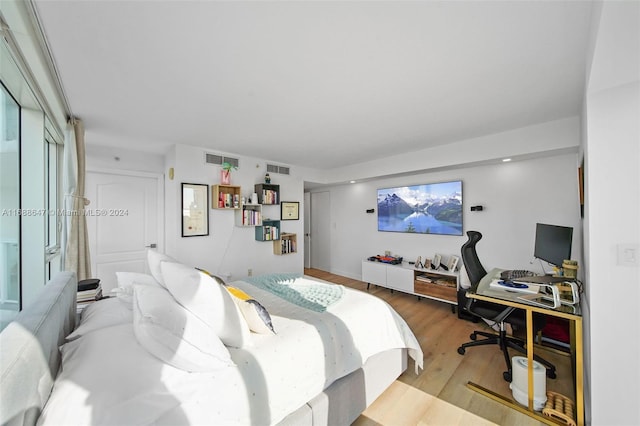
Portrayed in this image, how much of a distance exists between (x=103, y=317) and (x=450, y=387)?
2491mm

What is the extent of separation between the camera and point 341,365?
1611 millimetres

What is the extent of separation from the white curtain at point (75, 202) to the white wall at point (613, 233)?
409 cm

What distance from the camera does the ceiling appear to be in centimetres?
127

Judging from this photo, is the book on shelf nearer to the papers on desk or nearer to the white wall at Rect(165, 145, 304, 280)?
the white wall at Rect(165, 145, 304, 280)

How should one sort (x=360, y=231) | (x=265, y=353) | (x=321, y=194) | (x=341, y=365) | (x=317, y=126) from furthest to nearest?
(x=321, y=194), (x=360, y=231), (x=317, y=126), (x=341, y=365), (x=265, y=353)

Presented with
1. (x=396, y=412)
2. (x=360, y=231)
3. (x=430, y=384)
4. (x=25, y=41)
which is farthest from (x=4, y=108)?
(x=360, y=231)

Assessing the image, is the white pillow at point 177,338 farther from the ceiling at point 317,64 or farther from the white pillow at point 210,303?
the ceiling at point 317,64

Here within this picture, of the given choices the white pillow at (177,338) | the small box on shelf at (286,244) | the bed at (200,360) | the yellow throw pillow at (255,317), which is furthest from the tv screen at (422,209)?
the white pillow at (177,338)

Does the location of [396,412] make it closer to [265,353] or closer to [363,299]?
[363,299]

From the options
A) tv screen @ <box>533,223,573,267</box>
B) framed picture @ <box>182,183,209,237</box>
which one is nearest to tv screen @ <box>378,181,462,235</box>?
tv screen @ <box>533,223,573,267</box>

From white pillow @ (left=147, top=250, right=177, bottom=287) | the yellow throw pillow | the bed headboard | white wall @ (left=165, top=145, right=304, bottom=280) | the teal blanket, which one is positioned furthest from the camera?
white wall @ (left=165, top=145, right=304, bottom=280)

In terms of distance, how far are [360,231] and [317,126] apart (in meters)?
2.87

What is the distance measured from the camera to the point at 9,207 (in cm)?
177

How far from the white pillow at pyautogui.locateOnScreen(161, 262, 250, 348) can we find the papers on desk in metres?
2.08
